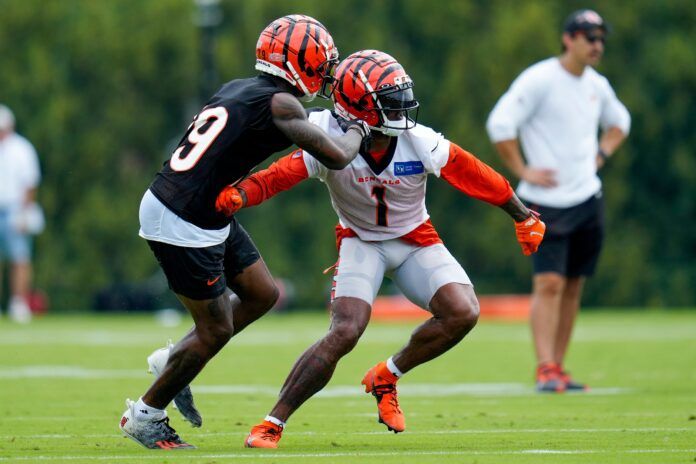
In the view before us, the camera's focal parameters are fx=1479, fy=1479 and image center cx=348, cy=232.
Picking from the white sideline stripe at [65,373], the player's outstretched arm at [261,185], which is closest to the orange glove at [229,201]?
the player's outstretched arm at [261,185]

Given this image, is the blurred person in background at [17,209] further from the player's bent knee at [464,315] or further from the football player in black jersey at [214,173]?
the player's bent knee at [464,315]

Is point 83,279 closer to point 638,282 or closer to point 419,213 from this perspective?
point 638,282

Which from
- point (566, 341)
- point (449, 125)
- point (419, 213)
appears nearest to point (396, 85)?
point (419, 213)

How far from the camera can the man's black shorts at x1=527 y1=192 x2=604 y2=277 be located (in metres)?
10.4

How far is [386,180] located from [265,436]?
1.45m

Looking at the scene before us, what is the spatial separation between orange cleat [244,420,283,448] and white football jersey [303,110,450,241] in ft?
4.08

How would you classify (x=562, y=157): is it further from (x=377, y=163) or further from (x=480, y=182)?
(x=377, y=163)

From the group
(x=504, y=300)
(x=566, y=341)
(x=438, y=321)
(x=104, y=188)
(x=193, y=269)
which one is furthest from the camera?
(x=104, y=188)

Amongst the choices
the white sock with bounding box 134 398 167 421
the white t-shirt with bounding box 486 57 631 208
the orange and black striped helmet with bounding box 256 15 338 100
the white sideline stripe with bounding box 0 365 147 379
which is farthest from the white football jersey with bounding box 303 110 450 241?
the white sideline stripe with bounding box 0 365 147 379

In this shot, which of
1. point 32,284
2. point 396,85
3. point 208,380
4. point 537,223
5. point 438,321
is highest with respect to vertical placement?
point 396,85

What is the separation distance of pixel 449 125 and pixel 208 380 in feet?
44.2

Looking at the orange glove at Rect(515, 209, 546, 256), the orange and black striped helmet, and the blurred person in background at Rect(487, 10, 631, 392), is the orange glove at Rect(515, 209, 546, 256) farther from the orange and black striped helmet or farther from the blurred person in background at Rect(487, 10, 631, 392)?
the blurred person in background at Rect(487, 10, 631, 392)

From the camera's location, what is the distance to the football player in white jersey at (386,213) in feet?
23.2

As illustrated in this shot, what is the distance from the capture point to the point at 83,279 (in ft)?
77.1
